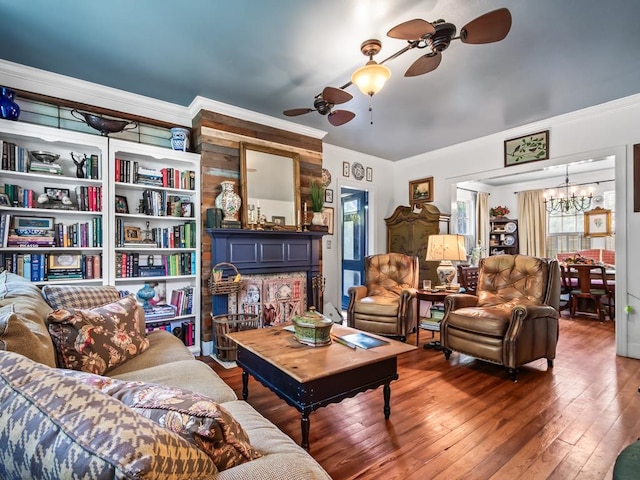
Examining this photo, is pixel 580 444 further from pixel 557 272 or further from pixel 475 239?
pixel 475 239

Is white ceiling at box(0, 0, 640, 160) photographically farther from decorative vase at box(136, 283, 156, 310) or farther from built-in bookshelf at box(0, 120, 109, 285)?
decorative vase at box(136, 283, 156, 310)

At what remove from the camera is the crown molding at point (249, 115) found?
3.39m

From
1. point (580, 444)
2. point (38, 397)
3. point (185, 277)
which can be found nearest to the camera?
point (38, 397)

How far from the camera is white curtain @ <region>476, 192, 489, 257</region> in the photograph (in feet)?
23.9

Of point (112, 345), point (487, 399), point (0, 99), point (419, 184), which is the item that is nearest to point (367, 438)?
point (487, 399)

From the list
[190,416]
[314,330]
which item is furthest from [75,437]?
[314,330]

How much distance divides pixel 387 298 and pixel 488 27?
2824mm

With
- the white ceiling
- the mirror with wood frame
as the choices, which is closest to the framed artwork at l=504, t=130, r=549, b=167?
the white ceiling

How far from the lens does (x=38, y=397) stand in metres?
0.58

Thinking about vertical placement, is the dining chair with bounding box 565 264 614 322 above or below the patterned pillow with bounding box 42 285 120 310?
below

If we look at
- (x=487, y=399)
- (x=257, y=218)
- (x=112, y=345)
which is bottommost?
(x=487, y=399)

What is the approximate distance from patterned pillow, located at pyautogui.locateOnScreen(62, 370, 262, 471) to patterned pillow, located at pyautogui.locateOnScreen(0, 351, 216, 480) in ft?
0.22

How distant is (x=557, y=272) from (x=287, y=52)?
10.00 feet

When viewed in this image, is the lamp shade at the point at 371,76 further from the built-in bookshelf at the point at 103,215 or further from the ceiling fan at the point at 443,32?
the built-in bookshelf at the point at 103,215
